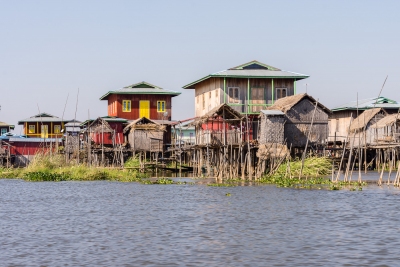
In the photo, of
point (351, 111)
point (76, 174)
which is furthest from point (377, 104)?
point (76, 174)

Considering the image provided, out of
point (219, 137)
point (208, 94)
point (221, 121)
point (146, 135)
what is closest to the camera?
point (221, 121)

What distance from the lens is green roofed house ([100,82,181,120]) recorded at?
64.3 m

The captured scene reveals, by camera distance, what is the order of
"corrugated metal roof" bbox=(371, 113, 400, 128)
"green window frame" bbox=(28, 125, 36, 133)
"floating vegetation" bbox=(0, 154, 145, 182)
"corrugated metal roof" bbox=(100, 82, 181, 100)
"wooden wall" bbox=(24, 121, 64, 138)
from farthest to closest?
"green window frame" bbox=(28, 125, 36, 133) < "wooden wall" bbox=(24, 121, 64, 138) < "corrugated metal roof" bbox=(100, 82, 181, 100) < "corrugated metal roof" bbox=(371, 113, 400, 128) < "floating vegetation" bbox=(0, 154, 145, 182)

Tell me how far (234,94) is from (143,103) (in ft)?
49.8

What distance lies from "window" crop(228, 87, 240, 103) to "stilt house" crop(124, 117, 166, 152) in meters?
8.18

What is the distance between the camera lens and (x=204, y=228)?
1900 cm

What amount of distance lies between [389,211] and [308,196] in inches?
227

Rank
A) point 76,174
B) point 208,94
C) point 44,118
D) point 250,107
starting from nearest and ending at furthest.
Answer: point 76,174 → point 250,107 → point 208,94 → point 44,118

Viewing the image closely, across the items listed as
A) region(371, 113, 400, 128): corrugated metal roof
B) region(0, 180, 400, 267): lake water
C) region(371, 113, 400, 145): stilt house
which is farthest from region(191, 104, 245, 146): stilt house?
region(371, 113, 400, 128): corrugated metal roof

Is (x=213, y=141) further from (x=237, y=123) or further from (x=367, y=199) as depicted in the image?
(x=367, y=199)

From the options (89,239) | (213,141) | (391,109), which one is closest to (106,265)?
(89,239)

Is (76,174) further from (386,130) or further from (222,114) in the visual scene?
(386,130)

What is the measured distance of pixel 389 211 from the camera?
2253 centimetres

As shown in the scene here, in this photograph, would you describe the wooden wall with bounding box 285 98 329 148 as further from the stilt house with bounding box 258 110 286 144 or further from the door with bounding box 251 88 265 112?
the door with bounding box 251 88 265 112
